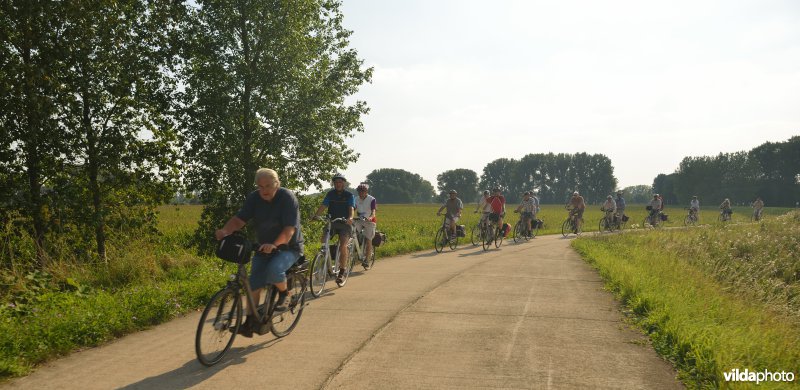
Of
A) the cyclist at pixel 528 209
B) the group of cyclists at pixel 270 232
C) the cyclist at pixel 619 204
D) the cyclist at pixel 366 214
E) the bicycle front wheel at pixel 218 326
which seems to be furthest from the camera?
the cyclist at pixel 619 204

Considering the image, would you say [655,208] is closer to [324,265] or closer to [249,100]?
[249,100]

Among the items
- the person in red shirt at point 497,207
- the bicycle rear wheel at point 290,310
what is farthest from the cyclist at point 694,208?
the bicycle rear wheel at point 290,310

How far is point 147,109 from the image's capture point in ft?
41.7

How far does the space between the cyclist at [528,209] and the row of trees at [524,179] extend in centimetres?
11445

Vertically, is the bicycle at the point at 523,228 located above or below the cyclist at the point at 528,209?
below

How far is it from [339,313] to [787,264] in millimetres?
15184

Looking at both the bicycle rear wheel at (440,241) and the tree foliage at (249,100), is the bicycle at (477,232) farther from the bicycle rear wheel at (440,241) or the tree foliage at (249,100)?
the tree foliage at (249,100)

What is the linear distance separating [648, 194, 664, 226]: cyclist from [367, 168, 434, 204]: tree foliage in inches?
4193

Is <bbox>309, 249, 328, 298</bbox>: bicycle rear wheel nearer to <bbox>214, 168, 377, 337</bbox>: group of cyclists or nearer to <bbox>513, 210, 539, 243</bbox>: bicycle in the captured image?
<bbox>214, 168, 377, 337</bbox>: group of cyclists

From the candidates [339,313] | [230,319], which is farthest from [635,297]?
[230,319]

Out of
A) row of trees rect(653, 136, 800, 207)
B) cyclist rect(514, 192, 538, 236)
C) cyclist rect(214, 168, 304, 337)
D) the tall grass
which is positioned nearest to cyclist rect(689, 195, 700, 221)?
the tall grass

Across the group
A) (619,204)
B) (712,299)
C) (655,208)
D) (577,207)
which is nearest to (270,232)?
(712,299)

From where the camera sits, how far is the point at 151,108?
12820 millimetres

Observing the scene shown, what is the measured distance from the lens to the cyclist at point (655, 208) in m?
29.4
